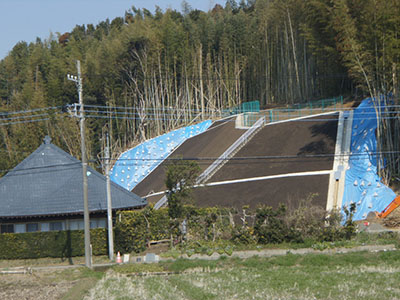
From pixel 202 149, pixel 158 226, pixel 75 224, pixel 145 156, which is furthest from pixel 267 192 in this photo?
pixel 145 156

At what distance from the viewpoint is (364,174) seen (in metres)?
22.2

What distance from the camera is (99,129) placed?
144 ft

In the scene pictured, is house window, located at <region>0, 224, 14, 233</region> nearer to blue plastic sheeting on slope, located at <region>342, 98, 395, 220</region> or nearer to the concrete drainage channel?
the concrete drainage channel

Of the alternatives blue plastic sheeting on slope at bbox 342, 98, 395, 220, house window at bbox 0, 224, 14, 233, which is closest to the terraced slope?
blue plastic sheeting on slope at bbox 342, 98, 395, 220

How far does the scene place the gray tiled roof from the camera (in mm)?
18812

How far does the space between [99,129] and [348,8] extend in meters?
23.2

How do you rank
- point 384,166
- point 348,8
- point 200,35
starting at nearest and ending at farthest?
point 384,166
point 348,8
point 200,35

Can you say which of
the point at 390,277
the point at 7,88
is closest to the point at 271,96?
the point at 7,88

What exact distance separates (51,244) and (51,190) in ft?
7.85

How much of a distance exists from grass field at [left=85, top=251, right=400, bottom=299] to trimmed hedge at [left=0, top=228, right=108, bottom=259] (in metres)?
3.31

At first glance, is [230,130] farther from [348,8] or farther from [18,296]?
[18,296]

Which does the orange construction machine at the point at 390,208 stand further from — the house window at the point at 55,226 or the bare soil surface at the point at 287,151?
the house window at the point at 55,226

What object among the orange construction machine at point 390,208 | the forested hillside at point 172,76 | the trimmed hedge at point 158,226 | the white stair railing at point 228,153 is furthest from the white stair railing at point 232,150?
the orange construction machine at point 390,208

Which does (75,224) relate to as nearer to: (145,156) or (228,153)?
(228,153)
